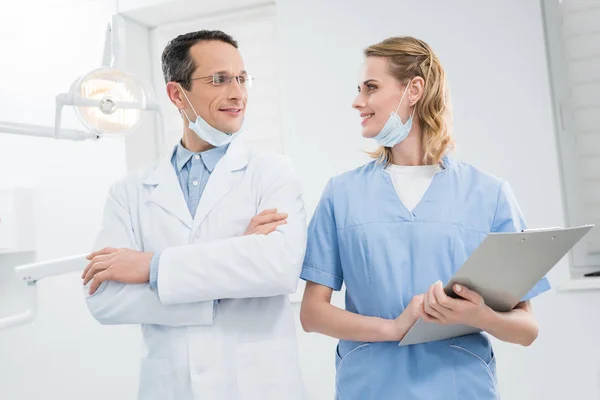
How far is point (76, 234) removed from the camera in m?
2.75

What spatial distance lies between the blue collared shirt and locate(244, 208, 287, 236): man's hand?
16 cm

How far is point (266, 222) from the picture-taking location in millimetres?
1272

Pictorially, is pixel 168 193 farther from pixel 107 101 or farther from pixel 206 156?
pixel 107 101

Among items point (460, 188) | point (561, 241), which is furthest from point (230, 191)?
point (561, 241)

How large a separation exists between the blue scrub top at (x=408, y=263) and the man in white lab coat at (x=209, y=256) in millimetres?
108

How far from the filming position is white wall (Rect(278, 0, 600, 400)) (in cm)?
206

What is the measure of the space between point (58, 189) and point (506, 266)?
2.30 meters

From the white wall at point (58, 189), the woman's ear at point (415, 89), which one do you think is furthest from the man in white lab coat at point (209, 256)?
the white wall at point (58, 189)

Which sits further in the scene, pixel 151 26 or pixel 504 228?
pixel 151 26

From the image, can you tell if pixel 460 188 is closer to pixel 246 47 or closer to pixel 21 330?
pixel 246 47

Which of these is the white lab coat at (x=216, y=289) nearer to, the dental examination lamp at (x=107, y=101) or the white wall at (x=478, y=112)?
the dental examination lamp at (x=107, y=101)

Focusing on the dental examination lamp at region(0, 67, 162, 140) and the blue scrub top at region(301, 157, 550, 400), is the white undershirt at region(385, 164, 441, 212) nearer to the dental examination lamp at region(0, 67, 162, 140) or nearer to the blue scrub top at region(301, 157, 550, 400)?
the blue scrub top at region(301, 157, 550, 400)

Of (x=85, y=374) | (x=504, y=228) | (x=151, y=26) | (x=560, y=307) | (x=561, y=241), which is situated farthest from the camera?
(x=151, y=26)

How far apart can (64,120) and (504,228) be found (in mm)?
2180
